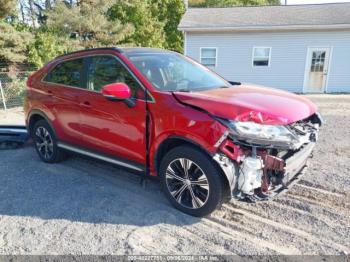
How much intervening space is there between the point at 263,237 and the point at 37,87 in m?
4.12

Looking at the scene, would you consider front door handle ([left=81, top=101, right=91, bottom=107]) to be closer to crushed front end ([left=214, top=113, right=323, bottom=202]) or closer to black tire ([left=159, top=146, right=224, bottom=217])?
black tire ([left=159, top=146, right=224, bottom=217])

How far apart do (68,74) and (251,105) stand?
112 inches

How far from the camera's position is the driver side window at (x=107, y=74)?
349cm

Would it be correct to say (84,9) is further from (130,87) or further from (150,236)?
(150,236)

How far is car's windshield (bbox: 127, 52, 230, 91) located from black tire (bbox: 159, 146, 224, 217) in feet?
2.80

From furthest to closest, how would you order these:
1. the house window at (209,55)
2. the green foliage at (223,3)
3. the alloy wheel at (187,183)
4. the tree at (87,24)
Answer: the green foliage at (223,3), the tree at (87,24), the house window at (209,55), the alloy wheel at (187,183)

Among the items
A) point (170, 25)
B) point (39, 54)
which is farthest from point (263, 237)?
point (170, 25)

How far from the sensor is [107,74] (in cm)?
384

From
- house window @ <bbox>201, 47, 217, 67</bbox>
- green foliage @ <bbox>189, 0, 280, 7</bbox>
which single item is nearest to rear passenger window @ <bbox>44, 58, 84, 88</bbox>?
house window @ <bbox>201, 47, 217, 67</bbox>

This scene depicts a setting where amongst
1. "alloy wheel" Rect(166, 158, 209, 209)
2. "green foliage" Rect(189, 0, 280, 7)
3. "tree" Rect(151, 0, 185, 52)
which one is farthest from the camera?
"green foliage" Rect(189, 0, 280, 7)

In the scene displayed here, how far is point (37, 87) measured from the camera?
4859mm

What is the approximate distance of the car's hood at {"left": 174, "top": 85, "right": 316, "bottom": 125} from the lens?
9.18 feet

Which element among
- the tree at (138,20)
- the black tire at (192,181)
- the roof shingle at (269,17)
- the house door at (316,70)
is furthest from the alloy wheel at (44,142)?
the tree at (138,20)

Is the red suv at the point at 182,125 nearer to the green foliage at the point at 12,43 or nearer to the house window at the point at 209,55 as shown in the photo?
the green foliage at the point at 12,43
